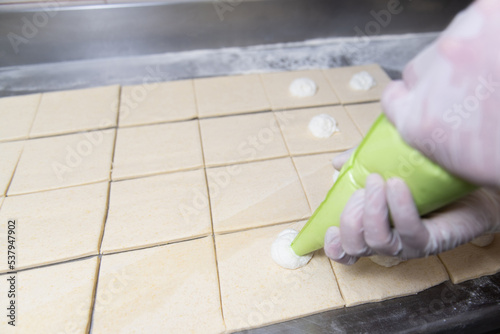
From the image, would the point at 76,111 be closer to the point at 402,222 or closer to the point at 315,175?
the point at 315,175

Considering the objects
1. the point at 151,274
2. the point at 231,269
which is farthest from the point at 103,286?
the point at 231,269

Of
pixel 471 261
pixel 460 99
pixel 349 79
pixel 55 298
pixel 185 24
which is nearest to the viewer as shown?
pixel 460 99

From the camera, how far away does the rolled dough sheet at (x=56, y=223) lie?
138cm

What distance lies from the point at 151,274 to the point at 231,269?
0.33m

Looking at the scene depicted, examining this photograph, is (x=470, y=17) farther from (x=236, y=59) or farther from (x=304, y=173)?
(x=236, y=59)

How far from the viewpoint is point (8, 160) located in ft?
5.67

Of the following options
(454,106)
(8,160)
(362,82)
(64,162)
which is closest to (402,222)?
(454,106)

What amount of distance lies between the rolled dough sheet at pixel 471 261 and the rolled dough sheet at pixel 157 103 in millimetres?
1533

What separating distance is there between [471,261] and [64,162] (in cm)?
204

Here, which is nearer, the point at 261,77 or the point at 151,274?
the point at 151,274

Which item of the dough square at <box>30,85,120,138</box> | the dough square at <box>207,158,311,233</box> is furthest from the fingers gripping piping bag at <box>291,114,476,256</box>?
the dough square at <box>30,85,120,138</box>

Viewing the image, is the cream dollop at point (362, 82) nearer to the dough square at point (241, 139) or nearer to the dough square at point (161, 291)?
the dough square at point (241, 139)

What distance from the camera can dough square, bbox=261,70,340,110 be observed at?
205 cm

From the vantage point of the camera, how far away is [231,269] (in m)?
1.35
